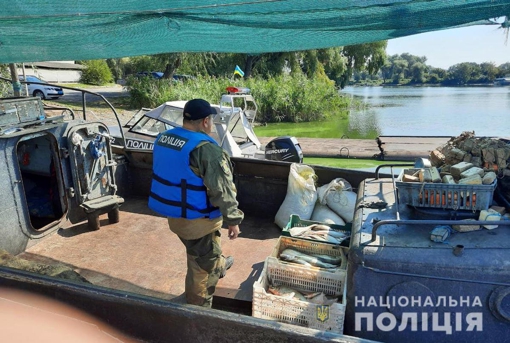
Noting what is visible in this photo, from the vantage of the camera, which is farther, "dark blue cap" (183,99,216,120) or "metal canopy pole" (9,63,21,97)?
"metal canopy pole" (9,63,21,97)

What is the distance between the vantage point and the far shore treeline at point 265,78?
2006 centimetres

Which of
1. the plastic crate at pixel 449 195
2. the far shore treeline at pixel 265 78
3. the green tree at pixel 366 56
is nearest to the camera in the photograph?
the plastic crate at pixel 449 195

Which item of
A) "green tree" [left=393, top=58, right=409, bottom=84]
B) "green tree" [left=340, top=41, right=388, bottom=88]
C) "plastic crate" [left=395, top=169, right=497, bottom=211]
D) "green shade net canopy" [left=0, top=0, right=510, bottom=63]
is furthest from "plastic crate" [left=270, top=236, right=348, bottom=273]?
"green tree" [left=393, top=58, right=409, bottom=84]

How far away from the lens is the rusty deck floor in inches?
129

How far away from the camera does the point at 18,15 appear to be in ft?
9.98

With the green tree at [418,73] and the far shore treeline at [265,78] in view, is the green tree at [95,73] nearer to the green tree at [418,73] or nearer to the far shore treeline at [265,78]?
the far shore treeline at [265,78]

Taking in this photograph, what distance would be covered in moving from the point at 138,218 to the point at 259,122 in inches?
632

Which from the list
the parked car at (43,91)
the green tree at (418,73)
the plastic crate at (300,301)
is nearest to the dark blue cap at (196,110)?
the plastic crate at (300,301)

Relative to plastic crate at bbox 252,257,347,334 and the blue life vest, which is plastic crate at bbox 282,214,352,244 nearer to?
plastic crate at bbox 252,257,347,334

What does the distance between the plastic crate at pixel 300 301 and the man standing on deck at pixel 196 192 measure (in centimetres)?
41

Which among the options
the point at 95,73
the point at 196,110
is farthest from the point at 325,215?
the point at 95,73

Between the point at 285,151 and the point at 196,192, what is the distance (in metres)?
4.71

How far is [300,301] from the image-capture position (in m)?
2.38

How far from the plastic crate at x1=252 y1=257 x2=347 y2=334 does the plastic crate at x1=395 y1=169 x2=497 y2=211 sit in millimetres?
686
